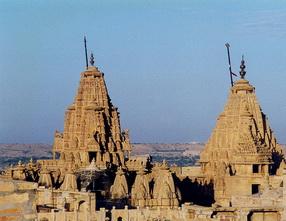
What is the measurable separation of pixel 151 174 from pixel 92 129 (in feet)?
21.9

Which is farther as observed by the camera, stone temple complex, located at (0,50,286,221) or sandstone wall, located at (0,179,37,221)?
stone temple complex, located at (0,50,286,221)

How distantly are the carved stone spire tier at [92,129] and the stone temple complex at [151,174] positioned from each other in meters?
0.06

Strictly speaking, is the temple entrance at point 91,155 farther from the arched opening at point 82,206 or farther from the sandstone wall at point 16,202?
the sandstone wall at point 16,202

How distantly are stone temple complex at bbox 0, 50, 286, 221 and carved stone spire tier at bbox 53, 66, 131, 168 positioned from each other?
2.6 inches

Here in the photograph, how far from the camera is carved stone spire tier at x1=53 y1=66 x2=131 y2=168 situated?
50.7m

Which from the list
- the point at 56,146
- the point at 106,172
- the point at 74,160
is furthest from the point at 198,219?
the point at 56,146

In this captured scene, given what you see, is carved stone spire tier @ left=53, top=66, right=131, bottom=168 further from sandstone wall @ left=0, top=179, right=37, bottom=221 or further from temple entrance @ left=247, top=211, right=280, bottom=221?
sandstone wall @ left=0, top=179, right=37, bottom=221

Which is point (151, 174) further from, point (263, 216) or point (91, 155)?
point (263, 216)

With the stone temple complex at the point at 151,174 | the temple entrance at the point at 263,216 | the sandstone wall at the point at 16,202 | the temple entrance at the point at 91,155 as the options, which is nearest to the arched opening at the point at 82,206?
the stone temple complex at the point at 151,174

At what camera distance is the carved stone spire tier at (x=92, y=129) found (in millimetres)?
50747

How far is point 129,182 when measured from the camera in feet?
156

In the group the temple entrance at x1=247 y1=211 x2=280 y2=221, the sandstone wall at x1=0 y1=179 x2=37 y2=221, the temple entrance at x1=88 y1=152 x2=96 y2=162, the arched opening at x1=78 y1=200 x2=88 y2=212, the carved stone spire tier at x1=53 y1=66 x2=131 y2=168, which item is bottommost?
the temple entrance at x1=247 y1=211 x2=280 y2=221

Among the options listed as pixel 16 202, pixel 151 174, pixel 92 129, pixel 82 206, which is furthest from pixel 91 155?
pixel 16 202

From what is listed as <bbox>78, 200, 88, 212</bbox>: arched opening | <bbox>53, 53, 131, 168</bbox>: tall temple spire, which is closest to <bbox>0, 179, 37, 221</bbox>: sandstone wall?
<bbox>78, 200, 88, 212</bbox>: arched opening
